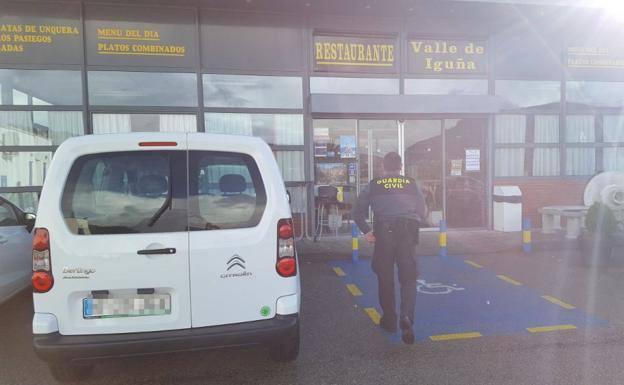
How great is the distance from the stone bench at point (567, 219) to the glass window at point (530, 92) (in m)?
2.57

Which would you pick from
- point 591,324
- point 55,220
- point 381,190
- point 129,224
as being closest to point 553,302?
point 591,324

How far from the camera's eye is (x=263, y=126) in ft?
28.1

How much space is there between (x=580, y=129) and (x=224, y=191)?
33.3 feet

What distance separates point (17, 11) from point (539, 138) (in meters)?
11.8

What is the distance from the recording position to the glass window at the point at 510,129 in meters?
9.34

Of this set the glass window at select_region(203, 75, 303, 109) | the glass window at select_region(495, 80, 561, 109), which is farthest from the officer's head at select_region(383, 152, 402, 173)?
the glass window at select_region(495, 80, 561, 109)

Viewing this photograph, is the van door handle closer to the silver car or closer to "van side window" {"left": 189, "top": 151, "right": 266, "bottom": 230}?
"van side window" {"left": 189, "top": 151, "right": 266, "bottom": 230}

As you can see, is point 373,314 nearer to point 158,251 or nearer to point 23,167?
point 158,251

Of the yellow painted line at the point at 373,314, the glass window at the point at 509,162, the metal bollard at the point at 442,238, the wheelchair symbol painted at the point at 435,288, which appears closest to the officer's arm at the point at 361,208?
the yellow painted line at the point at 373,314

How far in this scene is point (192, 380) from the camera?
120 inches

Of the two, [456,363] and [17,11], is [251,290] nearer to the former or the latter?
[456,363]

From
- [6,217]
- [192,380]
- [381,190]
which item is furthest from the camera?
[6,217]

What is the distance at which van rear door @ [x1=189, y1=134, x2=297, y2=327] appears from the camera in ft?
8.70

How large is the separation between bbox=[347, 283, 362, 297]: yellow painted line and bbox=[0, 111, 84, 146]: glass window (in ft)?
21.0
